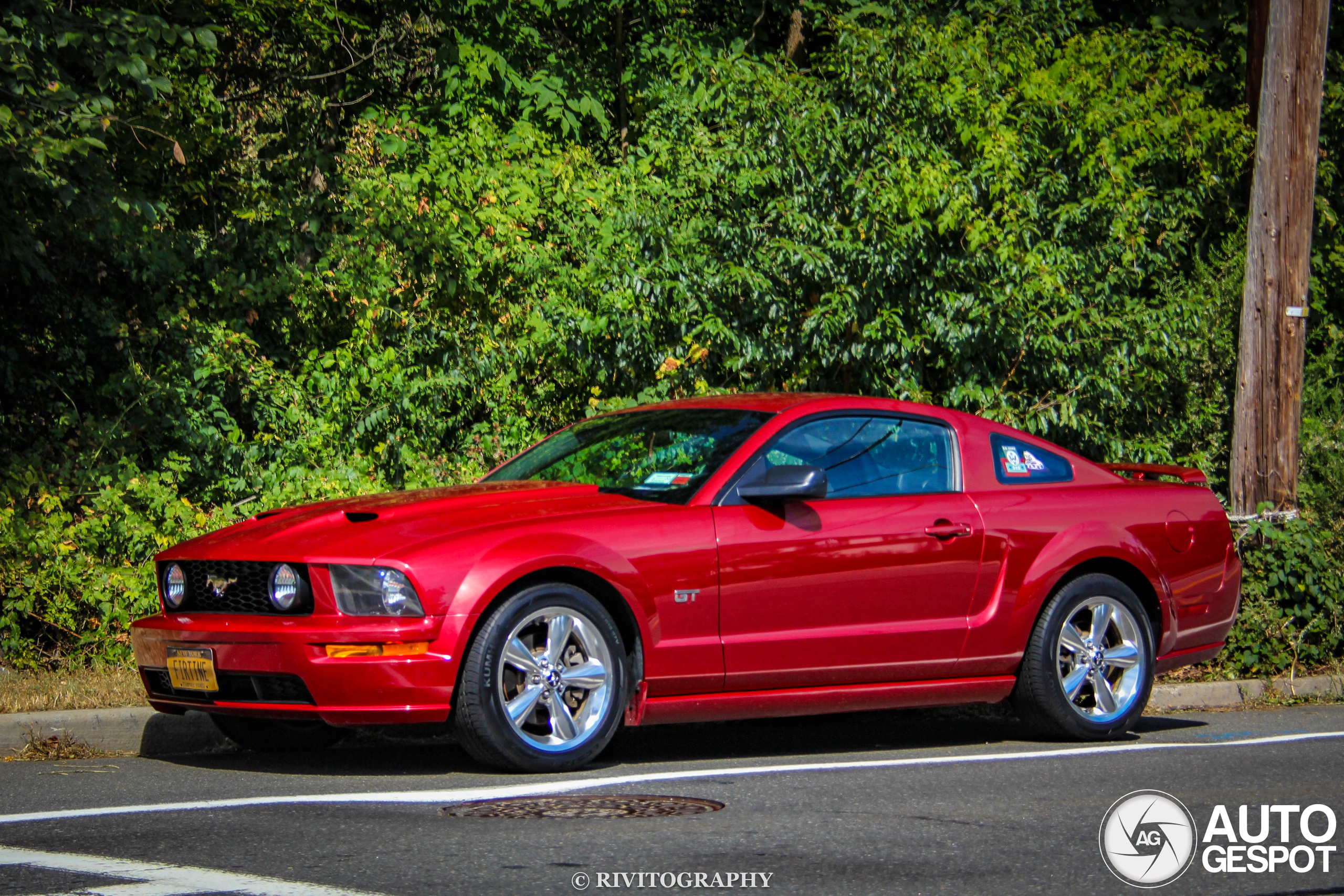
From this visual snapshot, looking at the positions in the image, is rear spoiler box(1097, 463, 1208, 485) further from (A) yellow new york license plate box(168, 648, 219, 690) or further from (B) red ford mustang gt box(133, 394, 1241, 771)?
(A) yellow new york license plate box(168, 648, 219, 690)

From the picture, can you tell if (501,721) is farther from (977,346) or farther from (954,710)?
(977,346)

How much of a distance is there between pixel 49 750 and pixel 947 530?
412cm

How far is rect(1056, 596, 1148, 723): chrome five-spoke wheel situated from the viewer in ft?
25.5

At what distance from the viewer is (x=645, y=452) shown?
7344mm

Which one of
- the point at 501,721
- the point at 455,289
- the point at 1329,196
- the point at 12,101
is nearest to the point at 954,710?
the point at 501,721

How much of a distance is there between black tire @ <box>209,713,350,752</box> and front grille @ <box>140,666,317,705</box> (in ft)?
1.81

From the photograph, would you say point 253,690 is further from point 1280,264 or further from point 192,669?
point 1280,264

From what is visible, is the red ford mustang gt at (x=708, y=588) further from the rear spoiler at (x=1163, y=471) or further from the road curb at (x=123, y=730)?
the road curb at (x=123, y=730)

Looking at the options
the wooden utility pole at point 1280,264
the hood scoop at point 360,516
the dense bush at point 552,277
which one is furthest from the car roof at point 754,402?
the wooden utility pole at point 1280,264

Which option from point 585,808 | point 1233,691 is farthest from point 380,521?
point 1233,691

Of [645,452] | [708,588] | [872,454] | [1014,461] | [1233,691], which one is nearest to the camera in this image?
[708,588]

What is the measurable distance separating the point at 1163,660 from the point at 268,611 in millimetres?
4470

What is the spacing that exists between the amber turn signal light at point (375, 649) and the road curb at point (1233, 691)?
528 centimetres

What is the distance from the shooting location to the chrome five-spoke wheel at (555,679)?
20.5 ft
